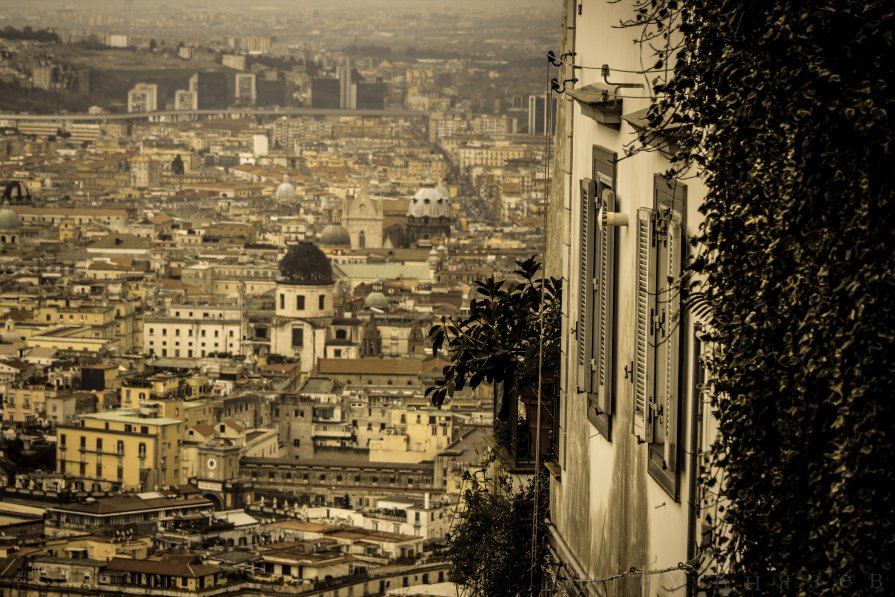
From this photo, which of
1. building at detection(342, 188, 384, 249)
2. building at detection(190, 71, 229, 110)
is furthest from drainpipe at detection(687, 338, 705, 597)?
building at detection(190, 71, 229, 110)

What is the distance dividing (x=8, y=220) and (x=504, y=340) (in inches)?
2498

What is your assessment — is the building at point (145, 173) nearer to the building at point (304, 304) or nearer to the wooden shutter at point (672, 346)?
the building at point (304, 304)

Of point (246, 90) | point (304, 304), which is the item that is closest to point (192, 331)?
point (304, 304)

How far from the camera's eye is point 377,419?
1591 inches

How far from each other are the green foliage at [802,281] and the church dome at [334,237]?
6310cm

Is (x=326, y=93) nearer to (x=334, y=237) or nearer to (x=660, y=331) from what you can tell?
(x=334, y=237)

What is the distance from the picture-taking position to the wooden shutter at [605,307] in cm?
361

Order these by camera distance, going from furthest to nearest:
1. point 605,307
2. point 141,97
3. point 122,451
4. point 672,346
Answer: point 141,97 < point 122,451 < point 605,307 < point 672,346

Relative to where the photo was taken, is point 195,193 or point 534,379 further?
point 195,193

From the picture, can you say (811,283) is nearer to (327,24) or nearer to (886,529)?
(886,529)

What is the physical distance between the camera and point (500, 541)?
16.7 ft

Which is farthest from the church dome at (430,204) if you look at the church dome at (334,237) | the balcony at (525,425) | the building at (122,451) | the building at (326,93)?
the balcony at (525,425)

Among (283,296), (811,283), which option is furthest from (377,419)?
(811,283)

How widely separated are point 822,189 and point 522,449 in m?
3.03
